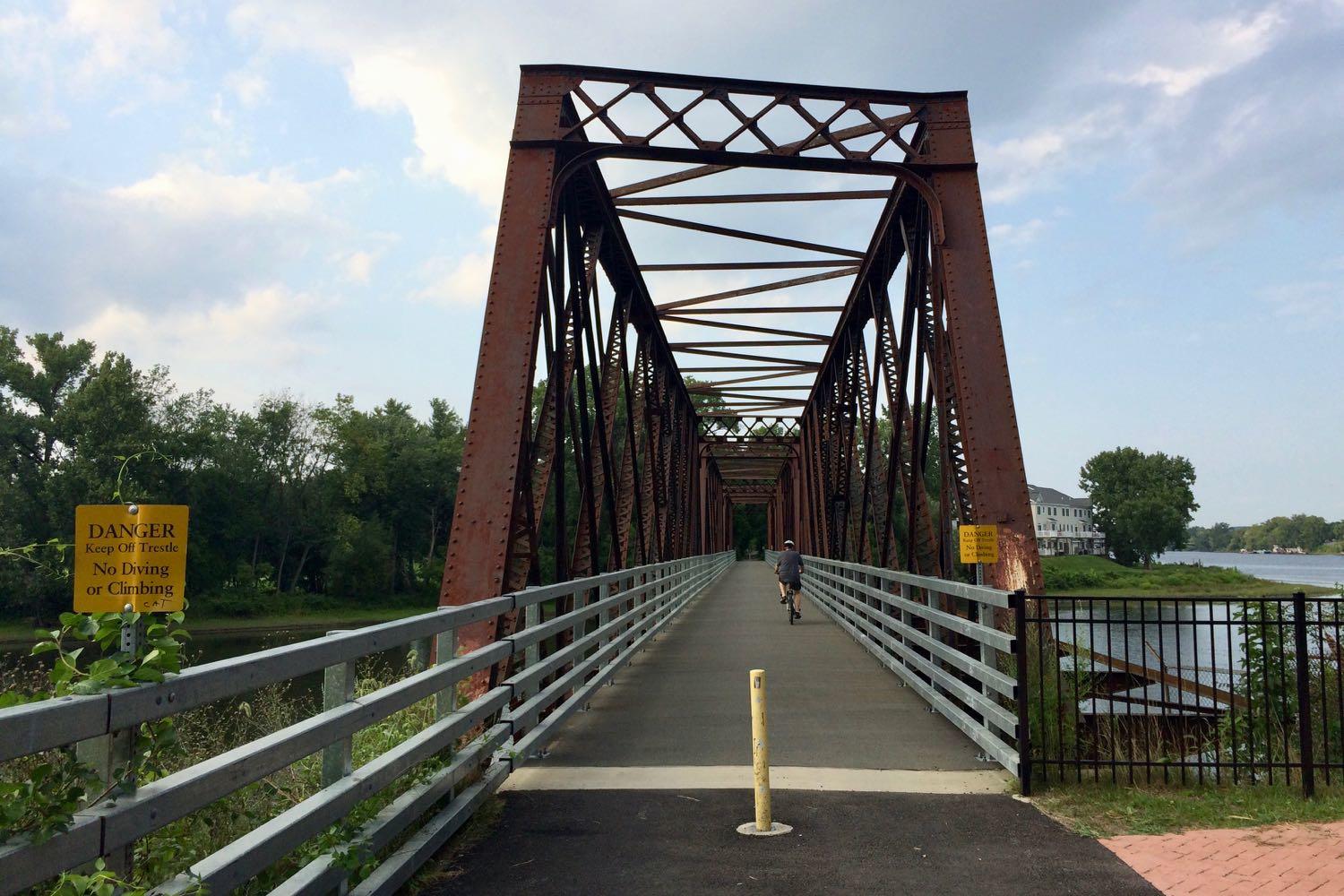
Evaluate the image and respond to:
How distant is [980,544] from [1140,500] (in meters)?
101

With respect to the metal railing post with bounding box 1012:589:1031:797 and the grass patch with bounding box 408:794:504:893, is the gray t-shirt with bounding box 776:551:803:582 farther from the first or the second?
the grass patch with bounding box 408:794:504:893

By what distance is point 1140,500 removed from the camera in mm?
99125

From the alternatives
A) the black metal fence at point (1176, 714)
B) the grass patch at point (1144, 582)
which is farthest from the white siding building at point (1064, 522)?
the black metal fence at point (1176, 714)

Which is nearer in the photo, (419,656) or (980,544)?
(419,656)

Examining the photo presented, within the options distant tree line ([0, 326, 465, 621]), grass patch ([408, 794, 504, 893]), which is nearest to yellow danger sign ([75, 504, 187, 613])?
grass patch ([408, 794, 504, 893])

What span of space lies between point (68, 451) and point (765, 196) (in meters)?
51.8

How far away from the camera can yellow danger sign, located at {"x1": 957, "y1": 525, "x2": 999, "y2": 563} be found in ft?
25.0

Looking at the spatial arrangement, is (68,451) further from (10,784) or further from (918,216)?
(10,784)

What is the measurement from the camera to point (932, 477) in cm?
8069

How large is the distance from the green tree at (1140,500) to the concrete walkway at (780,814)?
325 feet

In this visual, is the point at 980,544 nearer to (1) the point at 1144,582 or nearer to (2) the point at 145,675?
(2) the point at 145,675

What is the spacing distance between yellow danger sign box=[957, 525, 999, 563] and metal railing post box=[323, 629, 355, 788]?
498 centimetres

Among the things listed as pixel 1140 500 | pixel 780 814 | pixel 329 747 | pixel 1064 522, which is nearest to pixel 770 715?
pixel 780 814

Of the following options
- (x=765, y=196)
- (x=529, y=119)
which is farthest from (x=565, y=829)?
(x=765, y=196)
